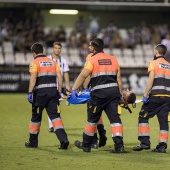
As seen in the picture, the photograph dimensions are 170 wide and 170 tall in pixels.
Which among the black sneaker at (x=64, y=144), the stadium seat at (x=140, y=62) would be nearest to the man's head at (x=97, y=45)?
the black sneaker at (x=64, y=144)

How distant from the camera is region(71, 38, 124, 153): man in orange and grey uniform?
12.3 m

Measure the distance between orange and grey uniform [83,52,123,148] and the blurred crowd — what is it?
17.9 metres

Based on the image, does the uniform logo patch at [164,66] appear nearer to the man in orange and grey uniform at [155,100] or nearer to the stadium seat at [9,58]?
the man in orange and grey uniform at [155,100]

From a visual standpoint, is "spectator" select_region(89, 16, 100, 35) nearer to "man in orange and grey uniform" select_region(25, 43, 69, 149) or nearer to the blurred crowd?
the blurred crowd

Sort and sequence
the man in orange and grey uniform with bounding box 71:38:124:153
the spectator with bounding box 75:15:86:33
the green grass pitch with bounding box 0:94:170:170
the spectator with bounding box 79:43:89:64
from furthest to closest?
the spectator with bounding box 75:15:86:33, the spectator with bounding box 79:43:89:64, the man in orange and grey uniform with bounding box 71:38:124:153, the green grass pitch with bounding box 0:94:170:170

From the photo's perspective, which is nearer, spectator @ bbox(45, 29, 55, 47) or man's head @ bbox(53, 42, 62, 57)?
man's head @ bbox(53, 42, 62, 57)

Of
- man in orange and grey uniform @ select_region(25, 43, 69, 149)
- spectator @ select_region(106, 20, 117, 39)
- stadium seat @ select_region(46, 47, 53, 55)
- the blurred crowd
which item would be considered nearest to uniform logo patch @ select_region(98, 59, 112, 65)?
man in orange and grey uniform @ select_region(25, 43, 69, 149)

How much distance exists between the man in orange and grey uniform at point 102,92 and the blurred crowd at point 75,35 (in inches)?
703

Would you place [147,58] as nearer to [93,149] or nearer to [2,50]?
[2,50]

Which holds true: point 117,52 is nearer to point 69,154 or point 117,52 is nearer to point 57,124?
point 57,124

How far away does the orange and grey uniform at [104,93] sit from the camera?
1233 cm

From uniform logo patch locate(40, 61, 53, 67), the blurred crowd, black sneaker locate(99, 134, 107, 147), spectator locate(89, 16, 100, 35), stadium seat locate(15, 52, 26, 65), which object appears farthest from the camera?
spectator locate(89, 16, 100, 35)

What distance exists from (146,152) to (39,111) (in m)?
2.31

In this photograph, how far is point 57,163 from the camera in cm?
1123
